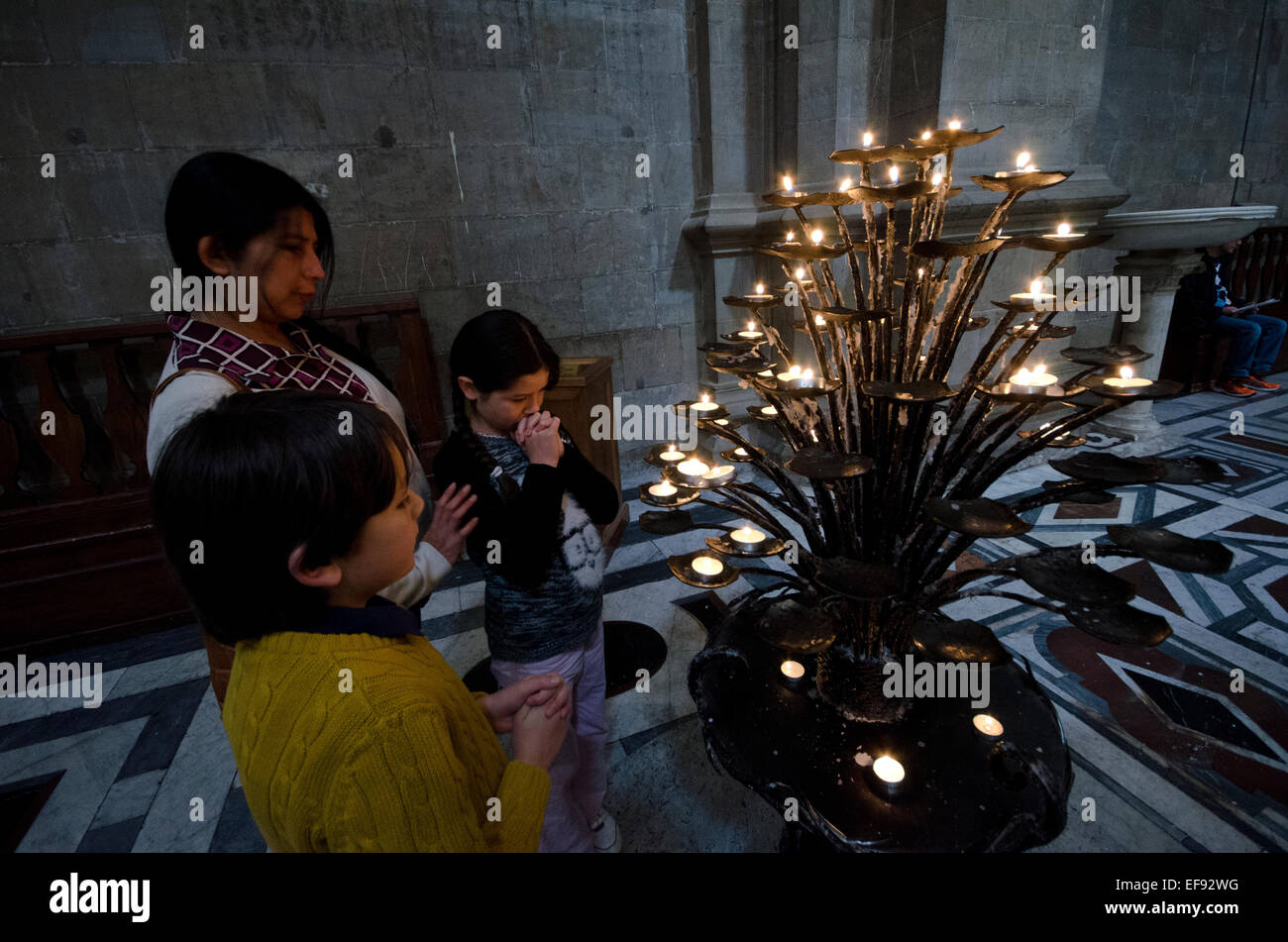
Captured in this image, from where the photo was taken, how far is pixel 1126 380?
1102 millimetres

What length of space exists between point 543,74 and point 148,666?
13.9 ft

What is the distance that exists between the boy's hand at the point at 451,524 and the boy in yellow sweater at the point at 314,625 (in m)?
0.47

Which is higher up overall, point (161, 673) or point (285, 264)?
point (285, 264)

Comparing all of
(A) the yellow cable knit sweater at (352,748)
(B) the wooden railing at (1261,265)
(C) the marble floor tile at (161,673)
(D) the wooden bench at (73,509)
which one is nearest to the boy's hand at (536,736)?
(A) the yellow cable knit sweater at (352,748)

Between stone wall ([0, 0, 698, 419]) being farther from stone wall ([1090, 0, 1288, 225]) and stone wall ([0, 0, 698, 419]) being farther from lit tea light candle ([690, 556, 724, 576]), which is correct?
stone wall ([1090, 0, 1288, 225])

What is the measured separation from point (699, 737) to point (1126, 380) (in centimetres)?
174

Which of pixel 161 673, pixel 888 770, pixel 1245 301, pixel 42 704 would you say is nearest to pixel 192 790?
pixel 161 673

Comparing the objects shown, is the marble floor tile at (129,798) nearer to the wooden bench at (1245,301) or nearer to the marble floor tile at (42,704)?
the marble floor tile at (42,704)

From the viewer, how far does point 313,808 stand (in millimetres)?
698

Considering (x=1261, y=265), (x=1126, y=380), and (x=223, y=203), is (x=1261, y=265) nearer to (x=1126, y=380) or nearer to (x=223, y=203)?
(x=1126, y=380)

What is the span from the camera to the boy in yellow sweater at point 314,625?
27.0 inches

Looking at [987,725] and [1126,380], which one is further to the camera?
[987,725]
